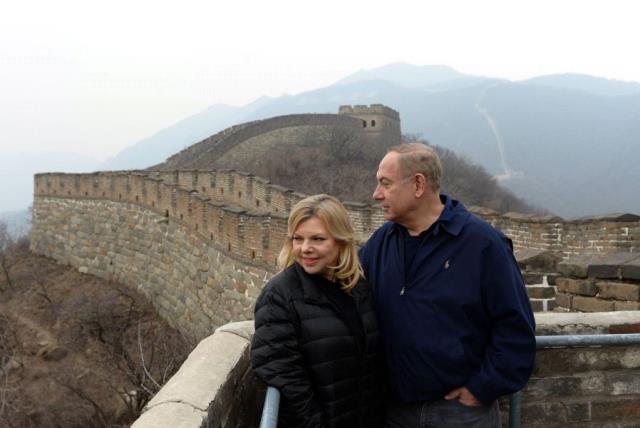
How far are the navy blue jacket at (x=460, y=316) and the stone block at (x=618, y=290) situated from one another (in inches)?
81.5

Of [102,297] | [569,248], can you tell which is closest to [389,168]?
[569,248]

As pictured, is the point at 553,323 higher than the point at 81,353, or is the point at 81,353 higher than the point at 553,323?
the point at 553,323

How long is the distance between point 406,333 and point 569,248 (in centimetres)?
716

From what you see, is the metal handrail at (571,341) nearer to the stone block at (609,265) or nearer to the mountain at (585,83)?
the stone block at (609,265)

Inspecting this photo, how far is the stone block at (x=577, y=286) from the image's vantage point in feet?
13.4

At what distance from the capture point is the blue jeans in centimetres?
224

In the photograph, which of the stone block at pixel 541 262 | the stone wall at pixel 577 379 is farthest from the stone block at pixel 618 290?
the stone wall at pixel 577 379

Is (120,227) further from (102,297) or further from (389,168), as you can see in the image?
(389,168)

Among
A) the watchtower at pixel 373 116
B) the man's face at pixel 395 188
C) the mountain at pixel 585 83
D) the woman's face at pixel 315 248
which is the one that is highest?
the mountain at pixel 585 83

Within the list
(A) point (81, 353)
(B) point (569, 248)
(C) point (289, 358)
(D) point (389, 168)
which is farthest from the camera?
(A) point (81, 353)

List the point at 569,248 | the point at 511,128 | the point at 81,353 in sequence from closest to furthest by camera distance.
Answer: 1. the point at 569,248
2. the point at 81,353
3. the point at 511,128

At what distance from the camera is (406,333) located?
2.25 metres

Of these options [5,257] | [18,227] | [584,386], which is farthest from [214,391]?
[18,227]

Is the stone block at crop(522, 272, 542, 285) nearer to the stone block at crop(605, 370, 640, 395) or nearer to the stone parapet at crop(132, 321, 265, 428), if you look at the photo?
the stone block at crop(605, 370, 640, 395)
